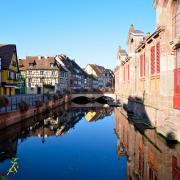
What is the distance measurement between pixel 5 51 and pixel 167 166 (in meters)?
47.4

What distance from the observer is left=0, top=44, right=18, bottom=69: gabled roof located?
56250 millimetres

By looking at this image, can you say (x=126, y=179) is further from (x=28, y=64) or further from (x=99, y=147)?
(x=28, y=64)

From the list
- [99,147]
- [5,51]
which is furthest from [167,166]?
[5,51]

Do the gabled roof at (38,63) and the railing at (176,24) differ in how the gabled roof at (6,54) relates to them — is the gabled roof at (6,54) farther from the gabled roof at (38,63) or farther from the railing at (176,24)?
the railing at (176,24)

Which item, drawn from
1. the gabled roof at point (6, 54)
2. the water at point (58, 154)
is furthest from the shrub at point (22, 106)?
the gabled roof at point (6, 54)

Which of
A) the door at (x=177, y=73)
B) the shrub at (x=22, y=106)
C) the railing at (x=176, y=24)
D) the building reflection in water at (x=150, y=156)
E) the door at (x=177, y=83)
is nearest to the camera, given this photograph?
the building reflection in water at (x=150, y=156)

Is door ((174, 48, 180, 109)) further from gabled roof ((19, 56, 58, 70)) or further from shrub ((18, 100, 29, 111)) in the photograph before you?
gabled roof ((19, 56, 58, 70))

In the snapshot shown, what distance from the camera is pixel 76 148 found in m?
24.2

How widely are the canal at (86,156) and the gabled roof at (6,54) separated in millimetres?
27124

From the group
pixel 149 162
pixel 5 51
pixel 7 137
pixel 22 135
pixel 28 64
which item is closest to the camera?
pixel 149 162

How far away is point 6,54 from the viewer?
190 feet

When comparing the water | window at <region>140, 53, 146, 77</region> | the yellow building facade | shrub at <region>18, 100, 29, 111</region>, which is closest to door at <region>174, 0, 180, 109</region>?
the water

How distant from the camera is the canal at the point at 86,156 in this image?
16.3m

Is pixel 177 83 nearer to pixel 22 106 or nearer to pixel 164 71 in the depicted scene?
pixel 164 71
